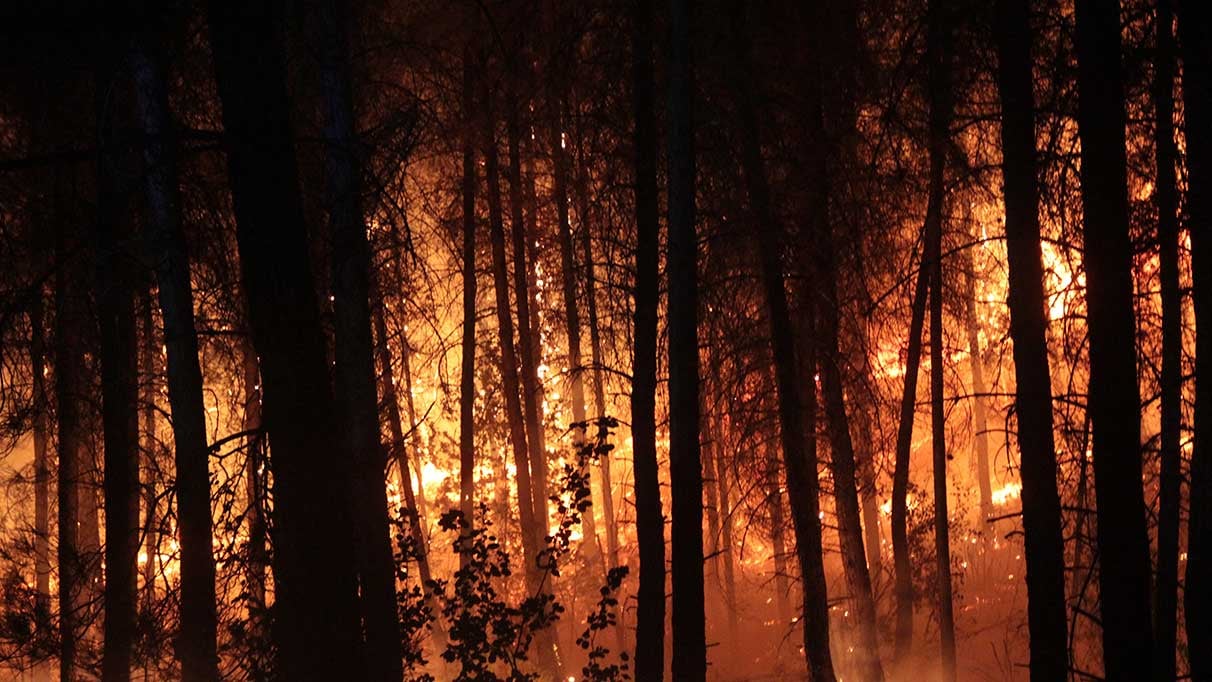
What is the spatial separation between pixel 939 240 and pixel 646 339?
4.04m

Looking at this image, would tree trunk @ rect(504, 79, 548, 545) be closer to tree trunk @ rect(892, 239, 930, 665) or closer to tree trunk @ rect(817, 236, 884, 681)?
tree trunk @ rect(817, 236, 884, 681)

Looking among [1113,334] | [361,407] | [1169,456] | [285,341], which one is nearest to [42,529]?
[361,407]

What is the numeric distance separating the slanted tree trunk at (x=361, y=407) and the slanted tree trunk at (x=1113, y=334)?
4.54 m

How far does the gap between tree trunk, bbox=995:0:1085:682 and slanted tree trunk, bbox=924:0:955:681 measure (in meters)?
0.40

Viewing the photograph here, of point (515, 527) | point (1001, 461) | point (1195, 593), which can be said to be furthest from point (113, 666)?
point (1001, 461)

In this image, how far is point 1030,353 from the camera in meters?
7.34

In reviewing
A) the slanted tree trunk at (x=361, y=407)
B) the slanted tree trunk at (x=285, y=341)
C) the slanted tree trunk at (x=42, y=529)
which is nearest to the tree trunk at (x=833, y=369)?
the slanted tree trunk at (x=361, y=407)

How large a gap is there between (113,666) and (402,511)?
2809 mm

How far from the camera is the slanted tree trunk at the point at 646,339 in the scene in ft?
30.5

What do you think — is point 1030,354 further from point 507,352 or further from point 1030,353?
point 507,352

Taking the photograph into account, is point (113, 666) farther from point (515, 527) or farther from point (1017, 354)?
point (515, 527)

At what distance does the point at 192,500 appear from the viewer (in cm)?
775

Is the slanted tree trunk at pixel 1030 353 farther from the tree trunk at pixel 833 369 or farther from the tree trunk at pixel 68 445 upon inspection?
the tree trunk at pixel 68 445

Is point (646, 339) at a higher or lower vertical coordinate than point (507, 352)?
lower
